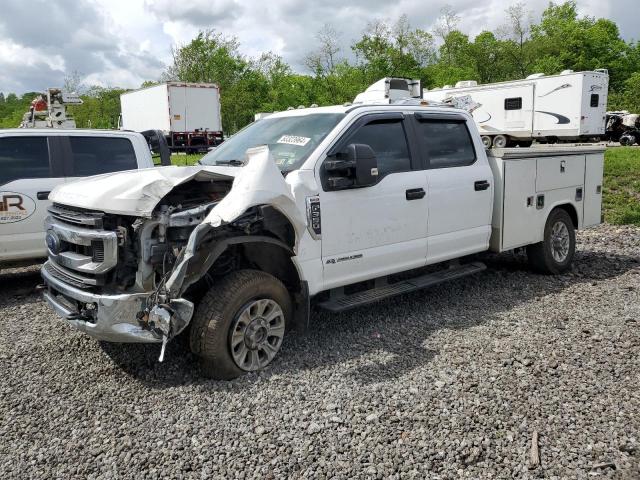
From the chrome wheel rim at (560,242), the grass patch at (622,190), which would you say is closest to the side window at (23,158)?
the grass patch at (622,190)

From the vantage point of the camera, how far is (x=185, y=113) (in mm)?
25469

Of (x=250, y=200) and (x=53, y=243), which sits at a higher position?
(x=250, y=200)

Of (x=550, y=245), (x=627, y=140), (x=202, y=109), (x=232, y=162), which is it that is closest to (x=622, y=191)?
(x=550, y=245)

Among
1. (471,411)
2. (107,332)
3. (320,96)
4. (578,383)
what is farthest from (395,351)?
(320,96)

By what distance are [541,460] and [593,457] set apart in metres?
0.29

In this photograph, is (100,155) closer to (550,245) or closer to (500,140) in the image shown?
(550,245)

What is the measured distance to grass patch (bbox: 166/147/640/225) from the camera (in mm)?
10453

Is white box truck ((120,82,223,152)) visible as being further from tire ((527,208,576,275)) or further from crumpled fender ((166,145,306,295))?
crumpled fender ((166,145,306,295))

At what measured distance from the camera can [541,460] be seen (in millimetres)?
3047

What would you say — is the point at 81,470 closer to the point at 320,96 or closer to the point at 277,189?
the point at 277,189

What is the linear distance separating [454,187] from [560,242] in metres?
2.26

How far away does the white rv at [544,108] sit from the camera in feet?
72.4

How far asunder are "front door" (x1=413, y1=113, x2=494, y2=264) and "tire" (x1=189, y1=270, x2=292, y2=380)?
1866mm

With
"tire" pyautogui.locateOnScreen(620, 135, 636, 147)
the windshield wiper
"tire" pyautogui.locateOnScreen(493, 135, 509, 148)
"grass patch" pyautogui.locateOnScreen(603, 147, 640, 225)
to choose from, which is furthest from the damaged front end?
"tire" pyautogui.locateOnScreen(620, 135, 636, 147)
